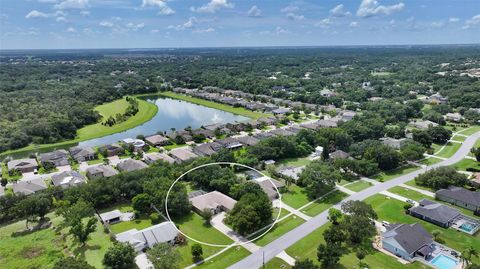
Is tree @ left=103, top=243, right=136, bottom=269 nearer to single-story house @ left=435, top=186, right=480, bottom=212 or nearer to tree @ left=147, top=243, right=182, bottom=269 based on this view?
tree @ left=147, top=243, right=182, bottom=269

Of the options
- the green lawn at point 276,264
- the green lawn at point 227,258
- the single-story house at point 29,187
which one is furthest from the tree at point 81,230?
the green lawn at point 276,264

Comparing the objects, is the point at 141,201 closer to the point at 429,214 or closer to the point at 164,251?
the point at 164,251

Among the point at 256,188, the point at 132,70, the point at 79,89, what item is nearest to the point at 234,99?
the point at 79,89

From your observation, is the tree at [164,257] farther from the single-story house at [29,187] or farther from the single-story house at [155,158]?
the single-story house at [155,158]

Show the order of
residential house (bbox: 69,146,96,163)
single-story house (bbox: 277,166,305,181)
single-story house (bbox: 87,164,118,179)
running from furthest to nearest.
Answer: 1. residential house (bbox: 69,146,96,163)
2. single-story house (bbox: 87,164,118,179)
3. single-story house (bbox: 277,166,305,181)

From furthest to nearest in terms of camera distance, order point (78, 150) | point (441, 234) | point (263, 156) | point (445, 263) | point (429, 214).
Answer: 1. point (78, 150)
2. point (263, 156)
3. point (429, 214)
4. point (441, 234)
5. point (445, 263)

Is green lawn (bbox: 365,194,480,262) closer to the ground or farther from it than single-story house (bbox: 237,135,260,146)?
closer to the ground

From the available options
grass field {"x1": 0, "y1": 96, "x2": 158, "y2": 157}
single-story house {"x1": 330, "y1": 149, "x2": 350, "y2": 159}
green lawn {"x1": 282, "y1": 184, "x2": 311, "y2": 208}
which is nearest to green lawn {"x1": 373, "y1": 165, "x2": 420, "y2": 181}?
single-story house {"x1": 330, "y1": 149, "x2": 350, "y2": 159}
